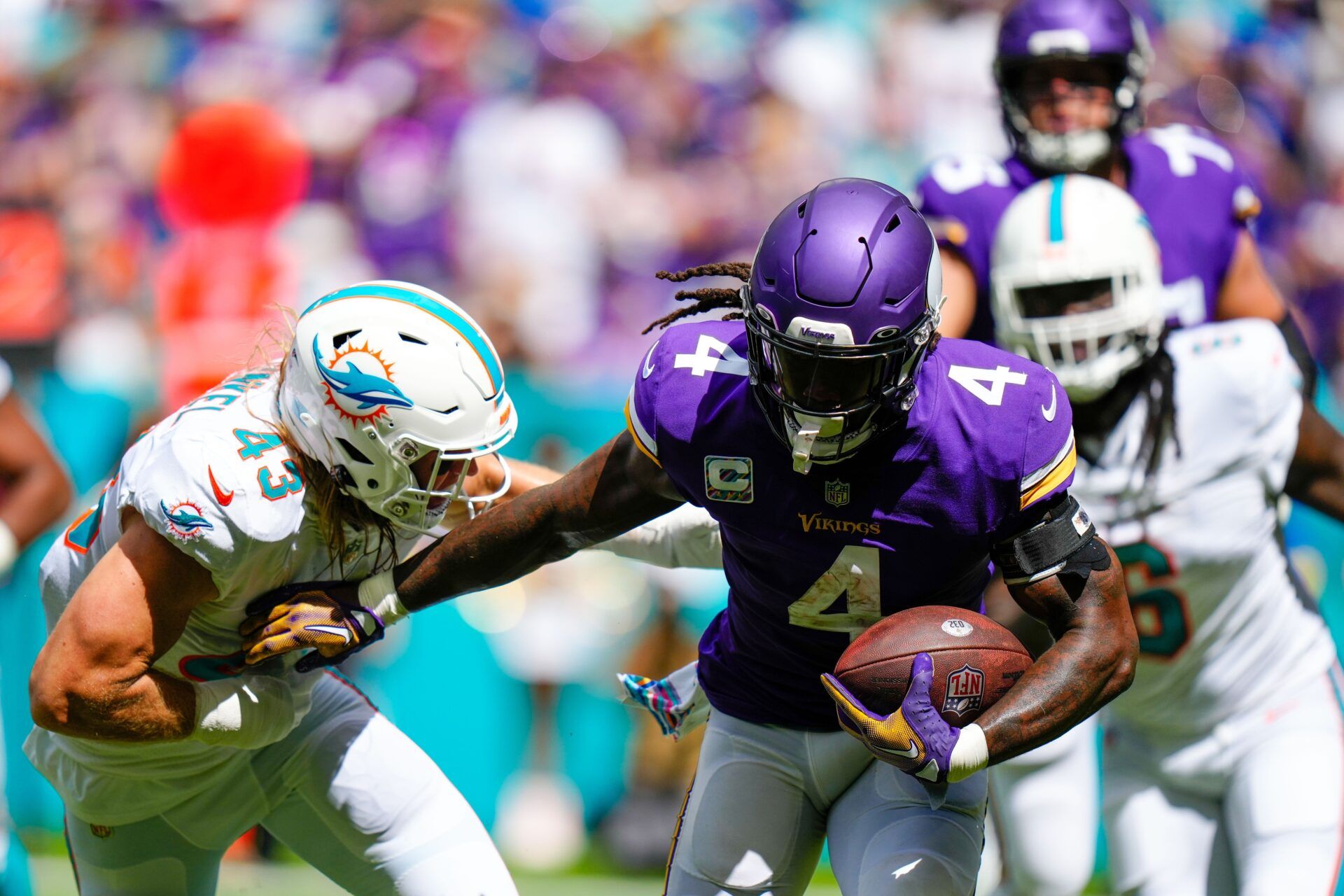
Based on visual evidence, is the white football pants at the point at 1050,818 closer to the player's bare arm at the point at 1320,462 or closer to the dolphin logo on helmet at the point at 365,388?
the player's bare arm at the point at 1320,462

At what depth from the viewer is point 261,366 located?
11.9ft

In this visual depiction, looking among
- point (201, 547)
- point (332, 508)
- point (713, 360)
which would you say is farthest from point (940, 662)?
point (201, 547)

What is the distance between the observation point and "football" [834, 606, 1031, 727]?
277 cm

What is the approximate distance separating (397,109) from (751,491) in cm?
641

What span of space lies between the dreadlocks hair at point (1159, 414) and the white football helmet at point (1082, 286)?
0.06 m

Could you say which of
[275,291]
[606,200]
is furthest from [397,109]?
[275,291]

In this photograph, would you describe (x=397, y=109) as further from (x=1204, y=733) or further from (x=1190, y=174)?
(x=1204, y=733)

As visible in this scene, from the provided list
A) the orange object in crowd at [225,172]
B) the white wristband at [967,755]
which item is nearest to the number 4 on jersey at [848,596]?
the white wristband at [967,755]

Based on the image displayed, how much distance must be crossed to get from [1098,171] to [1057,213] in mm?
795

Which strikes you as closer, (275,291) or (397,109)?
(275,291)

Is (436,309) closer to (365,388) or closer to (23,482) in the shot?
(365,388)

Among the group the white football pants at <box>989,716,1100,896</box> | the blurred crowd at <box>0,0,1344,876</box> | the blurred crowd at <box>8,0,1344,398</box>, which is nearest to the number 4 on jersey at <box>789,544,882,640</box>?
the white football pants at <box>989,716,1100,896</box>

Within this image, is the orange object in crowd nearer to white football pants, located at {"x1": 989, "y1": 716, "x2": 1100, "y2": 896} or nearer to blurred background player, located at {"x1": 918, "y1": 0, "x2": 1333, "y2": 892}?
blurred background player, located at {"x1": 918, "y1": 0, "x2": 1333, "y2": 892}

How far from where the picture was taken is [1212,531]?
12.6 feet
